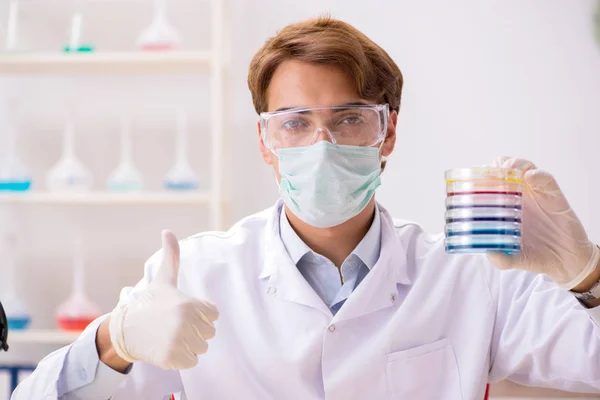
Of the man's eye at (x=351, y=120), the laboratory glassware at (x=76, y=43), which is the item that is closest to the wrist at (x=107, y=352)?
the man's eye at (x=351, y=120)

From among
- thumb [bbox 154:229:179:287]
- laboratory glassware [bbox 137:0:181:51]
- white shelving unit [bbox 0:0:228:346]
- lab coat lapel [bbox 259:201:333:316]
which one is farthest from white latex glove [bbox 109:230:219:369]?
laboratory glassware [bbox 137:0:181:51]

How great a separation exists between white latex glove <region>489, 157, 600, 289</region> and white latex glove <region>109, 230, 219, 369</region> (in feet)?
1.74

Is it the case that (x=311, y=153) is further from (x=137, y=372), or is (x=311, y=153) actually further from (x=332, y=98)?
(x=137, y=372)

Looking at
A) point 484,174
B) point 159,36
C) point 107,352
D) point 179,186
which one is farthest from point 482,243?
point 159,36

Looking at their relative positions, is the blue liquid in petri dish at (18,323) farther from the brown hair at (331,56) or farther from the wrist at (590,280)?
the wrist at (590,280)

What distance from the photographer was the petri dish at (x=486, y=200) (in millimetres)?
1277

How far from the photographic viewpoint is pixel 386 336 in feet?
5.08

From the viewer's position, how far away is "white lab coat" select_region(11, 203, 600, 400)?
4.99 ft

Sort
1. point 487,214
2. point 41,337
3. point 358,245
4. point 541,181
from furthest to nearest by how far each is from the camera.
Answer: point 41,337, point 358,245, point 541,181, point 487,214

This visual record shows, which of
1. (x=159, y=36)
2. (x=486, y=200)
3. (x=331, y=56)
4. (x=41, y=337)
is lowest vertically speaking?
(x=41, y=337)

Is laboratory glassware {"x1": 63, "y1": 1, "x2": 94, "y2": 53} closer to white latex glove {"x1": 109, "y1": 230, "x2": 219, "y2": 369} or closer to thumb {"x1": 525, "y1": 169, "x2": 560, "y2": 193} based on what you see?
white latex glove {"x1": 109, "y1": 230, "x2": 219, "y2": 369}

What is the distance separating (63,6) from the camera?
3271 mm

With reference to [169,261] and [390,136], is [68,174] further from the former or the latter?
[169,261]

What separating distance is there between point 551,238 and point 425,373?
36cm
